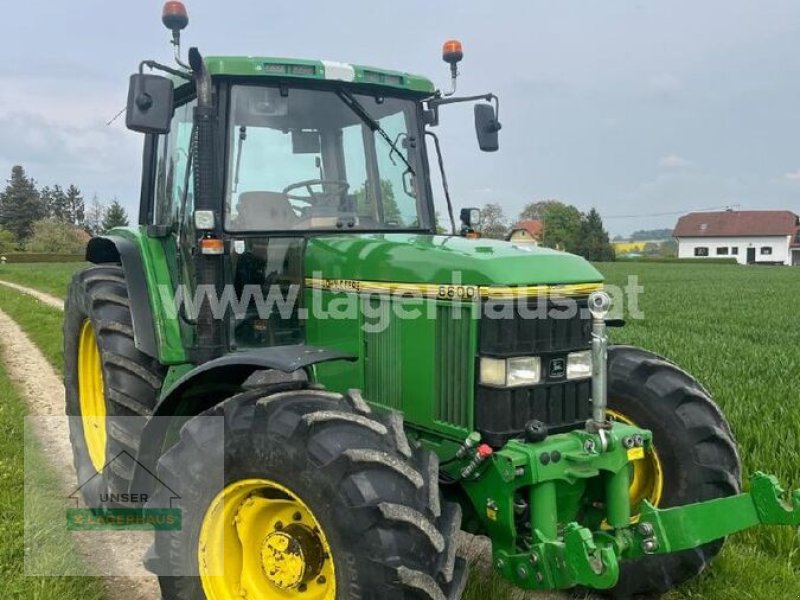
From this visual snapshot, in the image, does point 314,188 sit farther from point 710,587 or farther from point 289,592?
point 710,587

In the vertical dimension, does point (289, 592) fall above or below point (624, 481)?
→ below

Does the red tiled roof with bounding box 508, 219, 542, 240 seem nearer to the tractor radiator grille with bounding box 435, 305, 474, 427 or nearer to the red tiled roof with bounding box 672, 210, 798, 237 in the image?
the tractor radiator grille with bounding box 435, 305, 474, 427

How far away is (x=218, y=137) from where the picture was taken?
151 inches

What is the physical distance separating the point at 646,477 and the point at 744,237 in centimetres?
8743

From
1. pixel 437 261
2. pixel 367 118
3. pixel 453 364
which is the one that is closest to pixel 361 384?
pixel 453 364

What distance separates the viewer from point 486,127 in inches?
184

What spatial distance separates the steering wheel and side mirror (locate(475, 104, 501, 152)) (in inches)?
40.5

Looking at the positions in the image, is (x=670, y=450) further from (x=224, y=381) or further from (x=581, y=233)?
(x=581, y=233)

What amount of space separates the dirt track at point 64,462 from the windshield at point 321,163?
6.44ft

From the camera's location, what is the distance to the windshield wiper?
414 cm

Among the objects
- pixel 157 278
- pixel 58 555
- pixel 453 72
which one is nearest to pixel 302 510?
pixel 58 555

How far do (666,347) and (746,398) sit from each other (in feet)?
11.7

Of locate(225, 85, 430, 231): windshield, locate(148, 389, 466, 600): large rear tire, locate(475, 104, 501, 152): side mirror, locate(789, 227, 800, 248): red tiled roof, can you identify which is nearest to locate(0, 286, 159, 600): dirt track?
locate(148, 389, 466, 600): large rear tire

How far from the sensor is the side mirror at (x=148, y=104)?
3.43m
